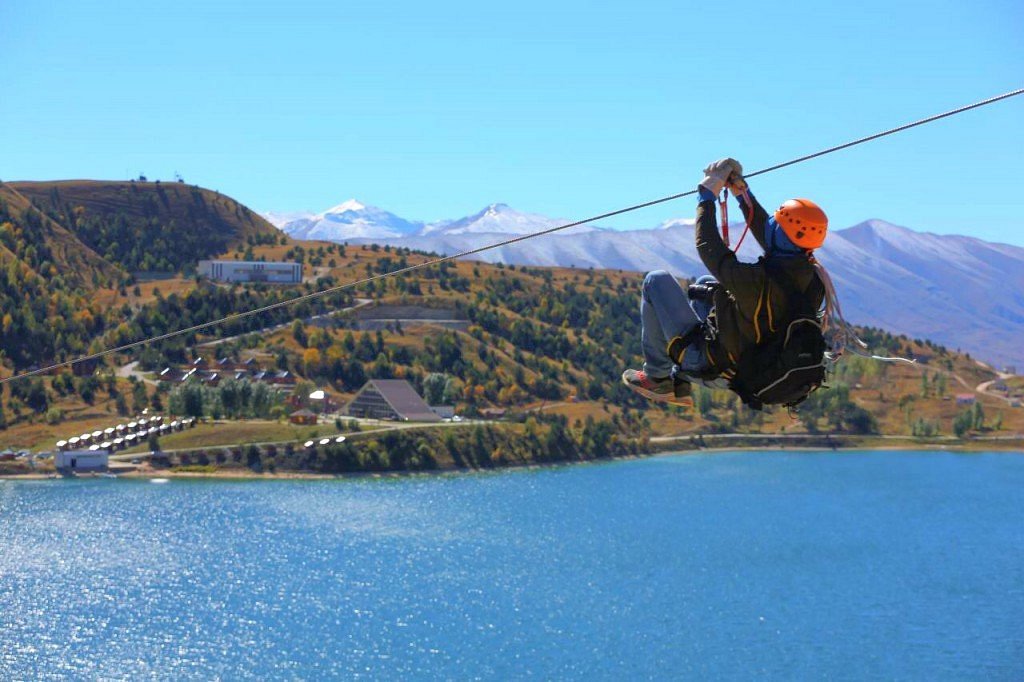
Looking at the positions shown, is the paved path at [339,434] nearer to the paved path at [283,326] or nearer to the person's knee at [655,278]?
the paved path at [283,326]

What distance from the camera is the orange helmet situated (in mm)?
5945

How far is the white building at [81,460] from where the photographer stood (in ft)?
274

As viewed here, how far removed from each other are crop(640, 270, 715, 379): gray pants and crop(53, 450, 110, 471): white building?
271 feet

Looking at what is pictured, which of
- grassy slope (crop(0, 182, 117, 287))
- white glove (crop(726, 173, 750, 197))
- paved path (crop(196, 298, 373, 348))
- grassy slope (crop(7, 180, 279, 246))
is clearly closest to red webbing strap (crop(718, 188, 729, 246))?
white glove (crop(726, 173, 750, 197))

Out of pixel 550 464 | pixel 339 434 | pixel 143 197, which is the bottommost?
pixel 550 464

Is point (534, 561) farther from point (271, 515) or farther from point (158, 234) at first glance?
point (158, 234)

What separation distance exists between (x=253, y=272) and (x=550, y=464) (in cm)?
5087

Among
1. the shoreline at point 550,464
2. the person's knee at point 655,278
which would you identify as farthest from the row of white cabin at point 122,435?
the person's knee at point 655,278

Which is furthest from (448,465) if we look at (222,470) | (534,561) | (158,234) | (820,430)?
(158,234)

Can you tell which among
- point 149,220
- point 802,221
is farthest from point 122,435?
point 802,221

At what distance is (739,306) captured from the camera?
620cm

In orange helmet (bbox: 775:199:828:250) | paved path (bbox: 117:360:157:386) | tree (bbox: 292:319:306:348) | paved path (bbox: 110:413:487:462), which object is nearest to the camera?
orange helmet (bbox: 775:199:828:250)

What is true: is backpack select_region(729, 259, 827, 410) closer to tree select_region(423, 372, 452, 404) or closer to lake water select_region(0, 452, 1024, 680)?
lake water select_region(0, 452, 1024, 680)

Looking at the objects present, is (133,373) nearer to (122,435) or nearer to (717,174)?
(122,435)
